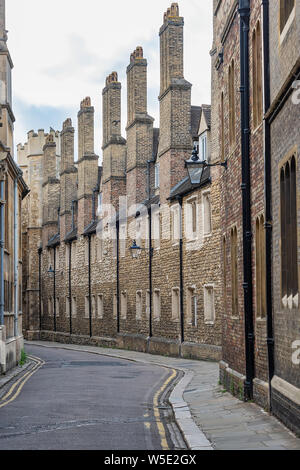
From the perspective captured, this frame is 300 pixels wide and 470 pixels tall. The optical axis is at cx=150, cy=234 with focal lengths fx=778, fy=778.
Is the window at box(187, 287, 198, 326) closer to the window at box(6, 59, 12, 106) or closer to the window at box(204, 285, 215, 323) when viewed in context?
the window at box(204, 285, 215, 323)

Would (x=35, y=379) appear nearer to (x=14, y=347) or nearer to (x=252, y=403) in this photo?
(x=14, y=347)

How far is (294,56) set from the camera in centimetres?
1090

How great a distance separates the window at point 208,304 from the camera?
28.7 meters

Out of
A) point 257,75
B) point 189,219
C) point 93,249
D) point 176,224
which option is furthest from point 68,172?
point 257,75

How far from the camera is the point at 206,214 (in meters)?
28.9

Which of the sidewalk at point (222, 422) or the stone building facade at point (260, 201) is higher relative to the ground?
the stone building facade at point (260, 201)

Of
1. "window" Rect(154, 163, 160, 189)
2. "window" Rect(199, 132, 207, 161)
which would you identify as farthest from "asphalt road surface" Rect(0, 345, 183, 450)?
"window" Rect(154, 163, 160, 189)

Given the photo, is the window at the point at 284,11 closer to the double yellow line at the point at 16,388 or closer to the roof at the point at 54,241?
the double yellow line at the point at 16,388

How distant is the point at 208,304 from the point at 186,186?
17.7 feet

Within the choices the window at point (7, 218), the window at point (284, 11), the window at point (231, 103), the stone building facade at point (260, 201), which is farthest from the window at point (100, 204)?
the window at point (284, 11)

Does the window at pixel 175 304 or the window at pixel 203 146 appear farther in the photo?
the window at pixel 175 304

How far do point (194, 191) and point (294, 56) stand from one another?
63.0 feet

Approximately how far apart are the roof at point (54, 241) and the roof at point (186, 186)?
24264 millimetres

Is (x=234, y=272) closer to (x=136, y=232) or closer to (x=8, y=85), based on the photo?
(x=8, y=85)
